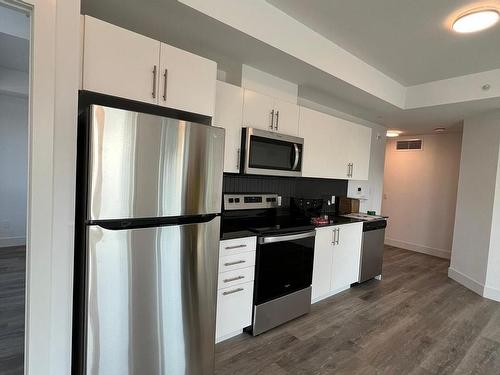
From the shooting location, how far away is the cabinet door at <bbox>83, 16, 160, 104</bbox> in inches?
57.1

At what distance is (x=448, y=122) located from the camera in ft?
14.5

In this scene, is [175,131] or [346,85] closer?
[175,131]

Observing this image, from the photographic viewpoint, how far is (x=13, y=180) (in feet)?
15.3

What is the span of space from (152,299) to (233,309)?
3.00ft

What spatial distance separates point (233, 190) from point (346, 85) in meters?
1.61

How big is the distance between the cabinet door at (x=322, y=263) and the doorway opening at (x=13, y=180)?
253 centimetres

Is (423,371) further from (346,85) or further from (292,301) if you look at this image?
(346,85)

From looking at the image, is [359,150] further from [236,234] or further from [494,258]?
[236,234]

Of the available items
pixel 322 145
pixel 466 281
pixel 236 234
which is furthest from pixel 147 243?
pixel 466 281

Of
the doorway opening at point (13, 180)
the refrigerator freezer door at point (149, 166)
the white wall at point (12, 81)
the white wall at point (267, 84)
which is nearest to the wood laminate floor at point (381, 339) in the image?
the refrigerator freezer door at point (149, 166)

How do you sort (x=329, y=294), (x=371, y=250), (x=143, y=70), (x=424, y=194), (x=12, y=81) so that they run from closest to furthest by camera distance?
(x=143, y=70) < (x=329, y=294) < (x=371, y=250) < (x=12, y=81) < (x=424, y=194)

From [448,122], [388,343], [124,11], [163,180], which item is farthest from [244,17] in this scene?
[448,122]

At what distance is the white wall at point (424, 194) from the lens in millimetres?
5234

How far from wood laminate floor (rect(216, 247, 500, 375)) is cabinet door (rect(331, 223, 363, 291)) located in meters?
0.19
